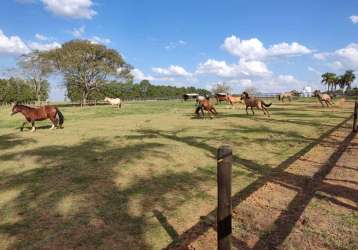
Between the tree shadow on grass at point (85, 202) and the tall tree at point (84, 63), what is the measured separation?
47.9m

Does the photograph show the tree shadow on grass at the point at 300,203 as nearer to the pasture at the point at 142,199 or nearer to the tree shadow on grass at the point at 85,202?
the pasture at the point at 142,199

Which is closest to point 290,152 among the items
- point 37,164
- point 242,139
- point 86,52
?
point 242,139

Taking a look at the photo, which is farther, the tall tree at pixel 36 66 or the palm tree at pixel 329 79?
the palm tree at pixel 329 79

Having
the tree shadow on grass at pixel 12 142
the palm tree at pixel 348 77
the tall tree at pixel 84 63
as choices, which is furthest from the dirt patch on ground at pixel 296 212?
the palm tree at pixel 348 77

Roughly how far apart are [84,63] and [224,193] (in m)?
55.7

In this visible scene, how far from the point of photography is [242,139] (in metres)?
12.8

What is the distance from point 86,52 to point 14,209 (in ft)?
174

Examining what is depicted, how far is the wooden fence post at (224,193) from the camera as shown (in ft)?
11.1

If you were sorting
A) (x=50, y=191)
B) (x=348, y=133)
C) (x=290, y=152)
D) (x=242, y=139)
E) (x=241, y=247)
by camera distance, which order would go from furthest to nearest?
(x=348, y=133) → (x=242, y=139) → (x=290, y=152) → (x=50, y=191) → (x=241, y=247)

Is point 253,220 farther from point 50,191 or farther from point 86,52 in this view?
point 86,52

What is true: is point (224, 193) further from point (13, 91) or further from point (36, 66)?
point (13, 91)

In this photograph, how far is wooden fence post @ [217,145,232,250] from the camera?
3.38m

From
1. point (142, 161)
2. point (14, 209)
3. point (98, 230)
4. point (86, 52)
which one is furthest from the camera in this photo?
→ point (86, 52)

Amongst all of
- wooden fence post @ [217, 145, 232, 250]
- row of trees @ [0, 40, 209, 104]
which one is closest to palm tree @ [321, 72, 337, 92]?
row of trees @ [0, 40, 209, 104]
